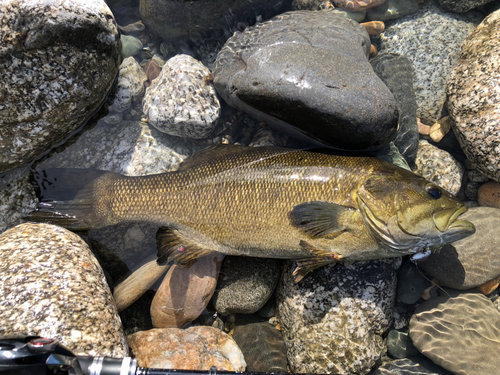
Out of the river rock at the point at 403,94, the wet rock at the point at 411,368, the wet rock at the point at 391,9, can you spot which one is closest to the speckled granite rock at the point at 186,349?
the wet rock at the point at 411,368

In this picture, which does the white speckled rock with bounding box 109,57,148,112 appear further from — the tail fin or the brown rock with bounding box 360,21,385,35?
the brown rock with bounding box 360,21,385,35

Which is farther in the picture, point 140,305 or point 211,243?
point 140,305

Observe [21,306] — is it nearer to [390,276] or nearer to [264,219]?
[264,219]

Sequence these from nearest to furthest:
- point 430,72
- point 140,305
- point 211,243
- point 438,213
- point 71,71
A: point 438,213
point 71,71
point 211,243
point 140,305
point 430,72

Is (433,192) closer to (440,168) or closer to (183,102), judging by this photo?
(440,168)

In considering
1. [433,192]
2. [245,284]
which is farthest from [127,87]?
[433,192]

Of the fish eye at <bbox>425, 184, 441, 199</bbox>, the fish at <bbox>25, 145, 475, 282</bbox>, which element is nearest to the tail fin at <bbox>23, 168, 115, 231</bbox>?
the fish at <bbox>25, 145, 475, 282</bbox>

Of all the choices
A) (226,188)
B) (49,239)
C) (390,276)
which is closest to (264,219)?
(226,188)

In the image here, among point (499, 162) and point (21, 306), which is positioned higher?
point (499, 162)
